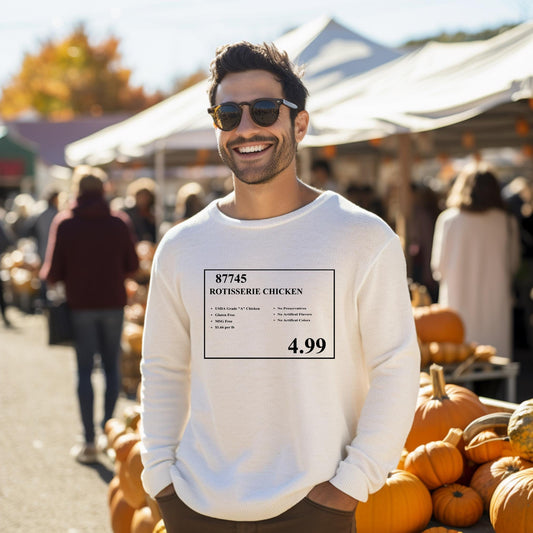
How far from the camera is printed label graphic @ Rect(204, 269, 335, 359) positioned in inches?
85.9

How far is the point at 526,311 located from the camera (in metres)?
10.1

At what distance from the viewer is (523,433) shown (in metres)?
3.19

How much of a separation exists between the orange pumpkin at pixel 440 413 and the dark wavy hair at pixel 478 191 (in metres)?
3.18

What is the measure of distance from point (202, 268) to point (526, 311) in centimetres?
848

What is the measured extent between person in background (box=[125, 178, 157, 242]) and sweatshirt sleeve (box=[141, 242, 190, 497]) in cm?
929

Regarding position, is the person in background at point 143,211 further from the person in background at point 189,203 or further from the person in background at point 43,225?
the person in background at point 43,225

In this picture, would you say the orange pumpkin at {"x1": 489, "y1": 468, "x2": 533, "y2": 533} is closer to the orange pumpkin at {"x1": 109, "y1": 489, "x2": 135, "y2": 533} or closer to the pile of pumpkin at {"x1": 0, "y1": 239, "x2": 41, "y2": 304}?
the orange pumpkin at {"x1": 109, "y1": 489, "x2": 135, "y2": 533}

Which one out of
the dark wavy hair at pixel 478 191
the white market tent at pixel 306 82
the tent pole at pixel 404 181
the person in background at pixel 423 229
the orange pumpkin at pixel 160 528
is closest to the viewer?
the orange pumpkin at pixel 160 528

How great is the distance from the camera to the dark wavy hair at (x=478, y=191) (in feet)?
22.1

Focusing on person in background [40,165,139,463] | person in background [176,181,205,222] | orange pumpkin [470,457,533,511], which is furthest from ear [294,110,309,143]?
person in background [176,181,205,222]

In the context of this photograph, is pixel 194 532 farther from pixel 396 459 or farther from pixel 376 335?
pixel 376 335

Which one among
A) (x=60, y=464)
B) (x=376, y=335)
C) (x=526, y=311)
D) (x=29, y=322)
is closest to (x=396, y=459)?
(x=376, y=335)

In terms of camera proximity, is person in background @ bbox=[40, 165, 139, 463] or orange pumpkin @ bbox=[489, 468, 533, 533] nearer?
orange pumpkin @ bbox=[489, 468, 533, 533]

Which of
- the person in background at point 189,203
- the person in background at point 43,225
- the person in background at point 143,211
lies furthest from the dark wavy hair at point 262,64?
the person in background at point 43,225
